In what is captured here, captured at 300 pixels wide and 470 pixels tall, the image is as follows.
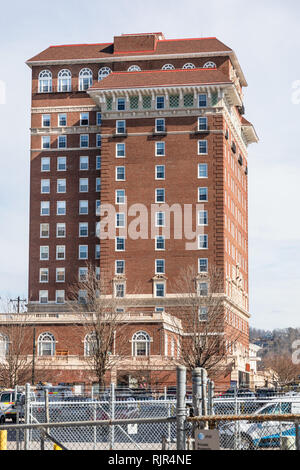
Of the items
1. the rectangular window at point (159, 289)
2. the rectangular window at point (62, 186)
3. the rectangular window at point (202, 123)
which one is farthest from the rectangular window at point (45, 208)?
the rectangular window at point (202, 123)

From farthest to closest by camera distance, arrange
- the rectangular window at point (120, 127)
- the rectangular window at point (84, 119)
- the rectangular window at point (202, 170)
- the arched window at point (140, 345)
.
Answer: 1. the rectangular window at point (84, 119)
2. the rectangular window at point (120, 127)
3. the rectangular window at point (202, 170)
4. the arched window at point (140, 345)

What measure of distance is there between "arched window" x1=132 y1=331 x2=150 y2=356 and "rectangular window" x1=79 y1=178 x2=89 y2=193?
2987cm

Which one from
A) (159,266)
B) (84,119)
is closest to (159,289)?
(159,266)

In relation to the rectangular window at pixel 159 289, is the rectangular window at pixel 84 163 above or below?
above

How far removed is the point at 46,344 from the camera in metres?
82.8

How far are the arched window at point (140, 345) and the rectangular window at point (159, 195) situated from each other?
2042 centimetres

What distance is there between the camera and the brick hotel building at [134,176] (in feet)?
280

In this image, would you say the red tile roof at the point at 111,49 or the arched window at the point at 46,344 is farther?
the red tile roof at the point at 111,49

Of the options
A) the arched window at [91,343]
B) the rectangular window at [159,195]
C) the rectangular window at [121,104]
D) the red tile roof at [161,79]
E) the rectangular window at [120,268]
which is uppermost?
the red tile roof at [161,79]

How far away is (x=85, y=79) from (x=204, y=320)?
4599 cm

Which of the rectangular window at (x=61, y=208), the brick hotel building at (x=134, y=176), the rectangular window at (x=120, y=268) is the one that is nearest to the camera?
the brick hotel building at (x=134, y=176)

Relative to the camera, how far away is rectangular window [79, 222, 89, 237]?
343 feet

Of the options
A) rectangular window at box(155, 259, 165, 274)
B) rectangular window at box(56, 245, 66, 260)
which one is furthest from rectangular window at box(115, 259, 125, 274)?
rectangular window at box(56, 245, 66, 260)

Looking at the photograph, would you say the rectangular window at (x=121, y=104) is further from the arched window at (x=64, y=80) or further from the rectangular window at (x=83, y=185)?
the arched window at (x=64, y=80)
